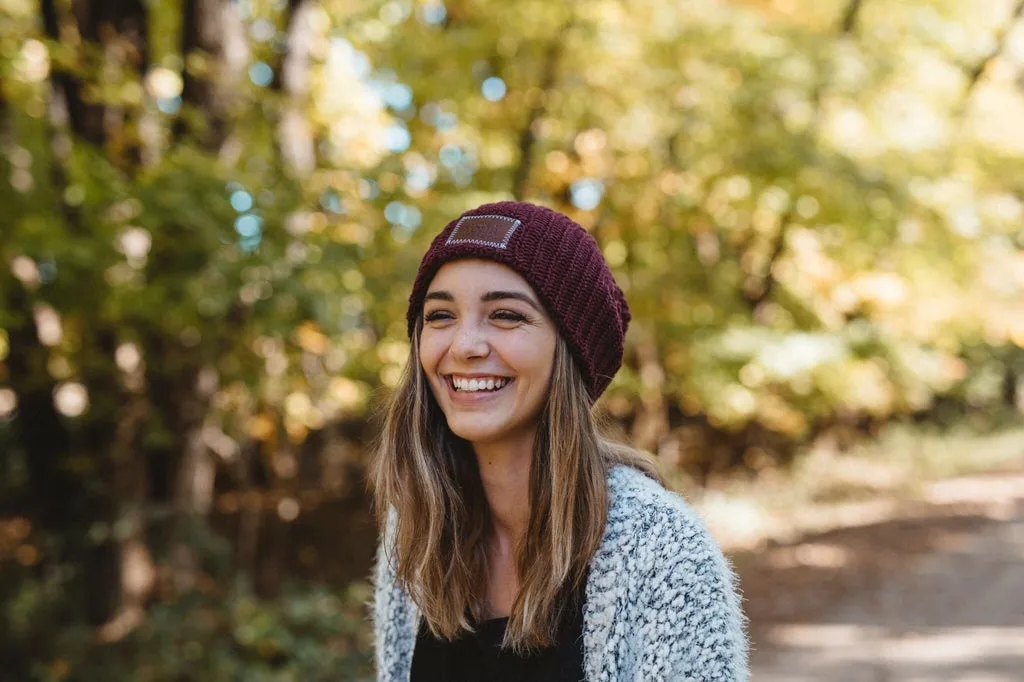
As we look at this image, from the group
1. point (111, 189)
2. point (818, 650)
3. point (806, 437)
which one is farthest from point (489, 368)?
point (806, 437)

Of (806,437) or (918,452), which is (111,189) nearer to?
(806,437)

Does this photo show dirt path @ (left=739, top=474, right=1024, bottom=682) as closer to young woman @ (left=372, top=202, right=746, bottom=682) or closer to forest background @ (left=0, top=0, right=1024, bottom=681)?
forest background @ (left=0, top=0, right=1024, bottom=681)

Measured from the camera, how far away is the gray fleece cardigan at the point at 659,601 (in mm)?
1787

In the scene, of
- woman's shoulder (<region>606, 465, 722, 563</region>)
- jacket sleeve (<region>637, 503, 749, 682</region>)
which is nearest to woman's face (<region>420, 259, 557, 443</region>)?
woman's shoulder (<region>606, 465, 722, 563</region>)

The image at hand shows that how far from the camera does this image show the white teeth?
2035 mm

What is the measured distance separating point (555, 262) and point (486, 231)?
0.52 feet

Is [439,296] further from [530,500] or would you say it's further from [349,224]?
[349,224]

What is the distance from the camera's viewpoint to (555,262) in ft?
6.52

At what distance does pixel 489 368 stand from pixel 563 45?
5.62 metres

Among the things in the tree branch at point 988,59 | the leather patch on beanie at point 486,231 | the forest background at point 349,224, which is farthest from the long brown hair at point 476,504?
the tree branch at point 988,59

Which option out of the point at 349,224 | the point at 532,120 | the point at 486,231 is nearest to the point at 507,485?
the point at 486,231

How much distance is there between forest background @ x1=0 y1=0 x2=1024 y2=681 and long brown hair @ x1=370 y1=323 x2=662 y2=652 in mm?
1484

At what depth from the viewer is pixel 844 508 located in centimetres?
1431

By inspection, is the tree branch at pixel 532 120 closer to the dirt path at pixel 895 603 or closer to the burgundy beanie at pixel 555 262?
the dirt path at pixel 895 603
